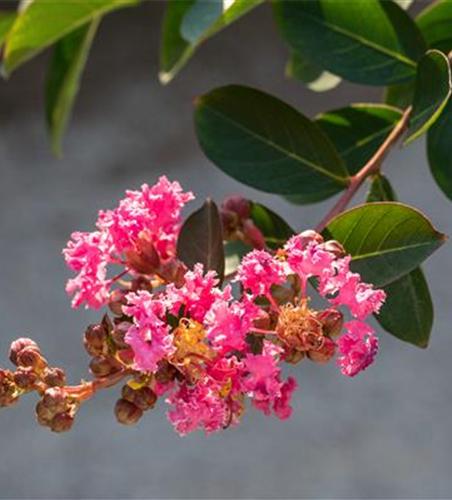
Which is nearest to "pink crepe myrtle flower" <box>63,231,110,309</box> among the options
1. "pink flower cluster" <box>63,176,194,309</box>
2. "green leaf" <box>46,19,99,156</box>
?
"pink flower cluster" <box>63,176,194,309</box>

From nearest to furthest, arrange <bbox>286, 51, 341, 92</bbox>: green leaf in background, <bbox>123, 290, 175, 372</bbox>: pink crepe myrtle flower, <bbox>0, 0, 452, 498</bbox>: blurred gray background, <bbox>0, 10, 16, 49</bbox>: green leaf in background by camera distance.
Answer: <bbox>123, 290, 175, 372</bbox>: pink crepe myrtle flower → <bbox>286, 51, 341, 92</bbox>: green leaf in background → <bbox>0, 10, 16, 49</bbox>: green leaf in background → <bbox>0, 0, 452, 498</bbox>: blurred gray background

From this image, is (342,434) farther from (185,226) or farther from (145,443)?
(185,226)

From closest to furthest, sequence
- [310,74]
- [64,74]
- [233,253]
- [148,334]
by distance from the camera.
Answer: [148,334] → [233,253] → [310,74] → [64,74]

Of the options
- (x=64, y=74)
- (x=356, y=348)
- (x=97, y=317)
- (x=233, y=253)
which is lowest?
(x=97, y=317)

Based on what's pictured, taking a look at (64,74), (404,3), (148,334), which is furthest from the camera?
(64,74)

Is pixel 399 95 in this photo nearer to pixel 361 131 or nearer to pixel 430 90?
pixel 361 131

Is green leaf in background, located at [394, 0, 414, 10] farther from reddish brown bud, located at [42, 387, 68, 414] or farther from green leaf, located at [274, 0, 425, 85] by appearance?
reddish brown bud, located at [42, 387, 68, 414]

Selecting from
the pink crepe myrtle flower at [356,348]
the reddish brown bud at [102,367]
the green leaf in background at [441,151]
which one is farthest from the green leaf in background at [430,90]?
the reddish brown bud at [102,367]

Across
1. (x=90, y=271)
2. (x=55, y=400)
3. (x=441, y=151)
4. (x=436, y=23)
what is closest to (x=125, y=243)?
(x=90, y=271)
